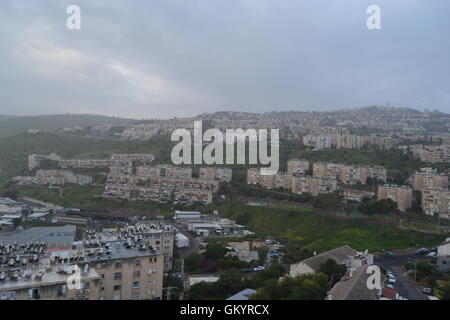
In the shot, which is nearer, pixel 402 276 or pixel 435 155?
pixel 402 276

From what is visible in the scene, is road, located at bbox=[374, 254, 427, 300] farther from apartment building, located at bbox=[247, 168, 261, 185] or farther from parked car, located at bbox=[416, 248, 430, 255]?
apartment building, located at bbox=[247, 168, 261, 185]

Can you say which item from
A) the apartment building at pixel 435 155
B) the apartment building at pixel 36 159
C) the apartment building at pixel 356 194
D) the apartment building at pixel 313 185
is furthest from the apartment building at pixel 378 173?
the apartment building at pixel 36 159

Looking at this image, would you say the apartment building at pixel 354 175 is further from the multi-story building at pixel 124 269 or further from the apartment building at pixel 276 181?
the multi-story building at pixel 124 269

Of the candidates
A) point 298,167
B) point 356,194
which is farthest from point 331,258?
point 298,167

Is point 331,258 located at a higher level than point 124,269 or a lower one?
lower

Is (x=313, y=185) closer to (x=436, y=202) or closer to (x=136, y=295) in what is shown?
(x=436, y=202)
